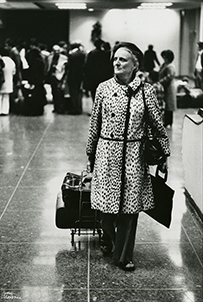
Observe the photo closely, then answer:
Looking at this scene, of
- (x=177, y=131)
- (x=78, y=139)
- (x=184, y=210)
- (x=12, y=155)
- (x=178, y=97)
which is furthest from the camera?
(x=178, y=97)

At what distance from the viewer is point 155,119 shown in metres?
4.79

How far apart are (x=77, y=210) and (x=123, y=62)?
148cm

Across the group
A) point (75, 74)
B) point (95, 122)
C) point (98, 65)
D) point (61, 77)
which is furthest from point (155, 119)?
point (61, 77)

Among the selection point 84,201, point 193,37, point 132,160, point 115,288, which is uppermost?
point 193,37

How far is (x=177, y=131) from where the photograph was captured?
1280 centimetres

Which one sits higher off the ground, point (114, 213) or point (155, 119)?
point (155, 119)

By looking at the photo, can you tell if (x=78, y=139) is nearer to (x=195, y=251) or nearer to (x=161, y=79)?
(x=161, y=79)

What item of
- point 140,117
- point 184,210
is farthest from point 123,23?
point 140,117

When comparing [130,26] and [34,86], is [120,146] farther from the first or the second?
[130,26]

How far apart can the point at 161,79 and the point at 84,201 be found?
8.03 meters

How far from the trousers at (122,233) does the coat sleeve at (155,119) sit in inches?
25.3

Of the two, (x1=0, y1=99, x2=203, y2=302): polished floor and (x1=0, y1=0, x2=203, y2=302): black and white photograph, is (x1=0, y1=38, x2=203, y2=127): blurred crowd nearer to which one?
(x1=0, y1=0, x2=203, y2=302): black and white photograph

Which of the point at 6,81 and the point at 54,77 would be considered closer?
the point at 6,81

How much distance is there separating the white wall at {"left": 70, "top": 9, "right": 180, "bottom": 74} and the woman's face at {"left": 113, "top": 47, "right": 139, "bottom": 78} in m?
22.9
